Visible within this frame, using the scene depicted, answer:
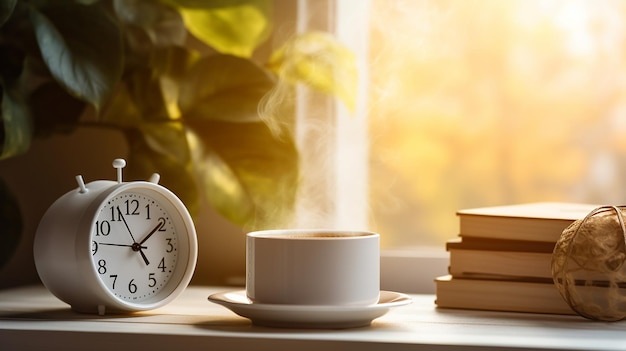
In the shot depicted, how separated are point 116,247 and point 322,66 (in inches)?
19.0

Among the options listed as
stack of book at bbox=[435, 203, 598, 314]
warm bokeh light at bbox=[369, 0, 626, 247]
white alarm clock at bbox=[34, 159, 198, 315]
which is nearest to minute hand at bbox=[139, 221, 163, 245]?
white alarm clock at bbox=[34, 159, 198, 315]

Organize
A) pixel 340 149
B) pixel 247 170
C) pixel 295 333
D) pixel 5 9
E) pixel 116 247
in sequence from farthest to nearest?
1. pixel 340 149
2. pixel 247 170
3. pixel 5 9
4. pixel 116 247
5. pixel 295 333

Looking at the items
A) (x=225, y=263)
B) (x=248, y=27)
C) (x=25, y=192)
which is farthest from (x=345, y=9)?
(x=25, y=192)

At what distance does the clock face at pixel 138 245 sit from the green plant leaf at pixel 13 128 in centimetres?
23

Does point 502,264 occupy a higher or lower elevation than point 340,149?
lower

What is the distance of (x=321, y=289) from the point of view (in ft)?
3.09

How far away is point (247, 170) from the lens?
1.32 metres

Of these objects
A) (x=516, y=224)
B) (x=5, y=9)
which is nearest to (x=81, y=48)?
(x=5, y=9)

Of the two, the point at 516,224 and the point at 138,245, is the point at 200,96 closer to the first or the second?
the point at 138,245

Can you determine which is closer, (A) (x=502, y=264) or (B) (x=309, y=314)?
(B) (x=309, y=314)

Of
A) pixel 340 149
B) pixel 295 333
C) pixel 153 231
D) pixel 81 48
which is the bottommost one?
Answer: pixel 295 333

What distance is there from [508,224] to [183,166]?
51 cm

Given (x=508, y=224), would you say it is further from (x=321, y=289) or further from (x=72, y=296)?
(x=72, y=296)

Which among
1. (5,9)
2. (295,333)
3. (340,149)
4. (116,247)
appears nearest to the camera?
(295,333)
